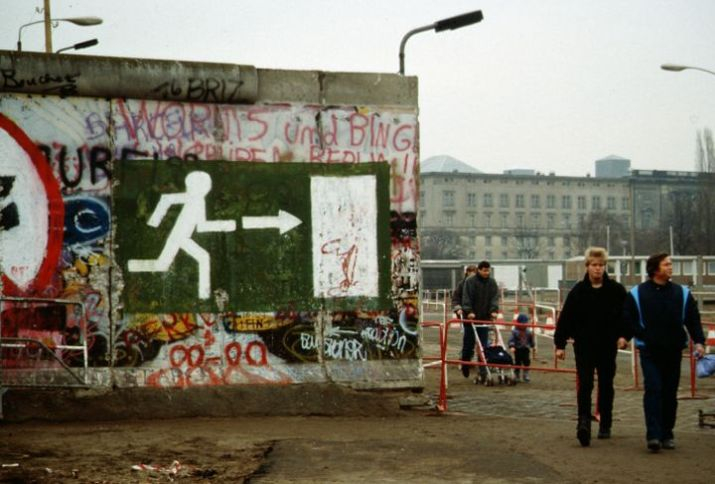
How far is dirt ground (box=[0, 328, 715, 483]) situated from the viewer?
8.36 meters

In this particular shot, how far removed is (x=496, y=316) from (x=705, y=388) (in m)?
3.09

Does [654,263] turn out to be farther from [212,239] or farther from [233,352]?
[212,239]

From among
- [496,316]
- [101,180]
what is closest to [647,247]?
[496,316]

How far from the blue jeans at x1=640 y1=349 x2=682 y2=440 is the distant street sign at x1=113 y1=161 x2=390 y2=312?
128 inches

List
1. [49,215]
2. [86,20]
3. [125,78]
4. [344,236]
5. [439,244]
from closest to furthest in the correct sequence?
1. [49,215]
2. [125,78]
3. [344,236]
4. [86,20]
5. [439,244]

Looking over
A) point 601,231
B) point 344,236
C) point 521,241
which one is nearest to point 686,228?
point 601,231

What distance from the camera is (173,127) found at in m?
11.8

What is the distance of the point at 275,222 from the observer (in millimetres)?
11992

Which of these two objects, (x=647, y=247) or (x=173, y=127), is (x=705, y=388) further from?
(x=647, y=247)

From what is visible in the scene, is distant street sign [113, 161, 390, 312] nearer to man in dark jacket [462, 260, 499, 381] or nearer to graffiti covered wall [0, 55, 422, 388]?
graffiti covered wall [0, 55, 422, 388]

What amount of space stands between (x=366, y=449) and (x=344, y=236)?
3055 mm

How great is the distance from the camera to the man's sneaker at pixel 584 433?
32.3ft

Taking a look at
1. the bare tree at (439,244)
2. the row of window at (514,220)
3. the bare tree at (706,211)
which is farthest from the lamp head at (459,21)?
the row of window at (514,220)

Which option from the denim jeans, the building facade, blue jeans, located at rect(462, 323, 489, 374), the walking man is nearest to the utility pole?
the walking man
